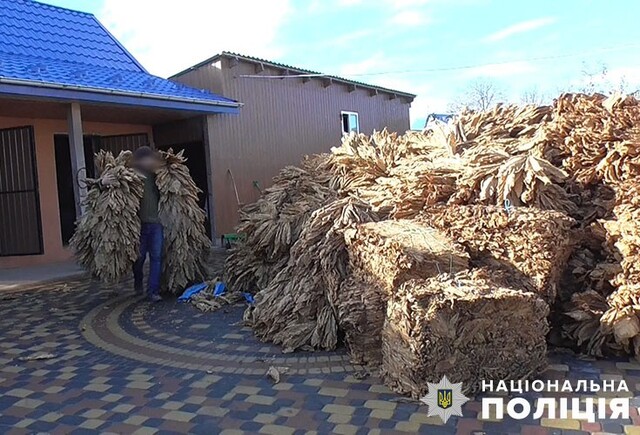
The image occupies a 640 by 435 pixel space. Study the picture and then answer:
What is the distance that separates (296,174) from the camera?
7.07m

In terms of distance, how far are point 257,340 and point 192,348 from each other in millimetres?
558

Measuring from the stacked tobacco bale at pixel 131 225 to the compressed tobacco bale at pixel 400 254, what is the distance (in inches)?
121

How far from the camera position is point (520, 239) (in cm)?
389

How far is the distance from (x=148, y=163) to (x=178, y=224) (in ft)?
2.71

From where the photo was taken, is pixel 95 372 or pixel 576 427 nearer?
pixel 576 427

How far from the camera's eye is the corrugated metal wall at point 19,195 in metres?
10.3

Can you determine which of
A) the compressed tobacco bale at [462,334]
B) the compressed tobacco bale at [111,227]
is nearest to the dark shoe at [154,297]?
the compressed tobacco bale at [111,227]

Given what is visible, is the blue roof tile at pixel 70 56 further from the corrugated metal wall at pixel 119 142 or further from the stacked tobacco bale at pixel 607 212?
the stacked tobacco bale at pixel 607 212

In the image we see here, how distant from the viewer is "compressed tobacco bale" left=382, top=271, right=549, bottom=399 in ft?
11.0

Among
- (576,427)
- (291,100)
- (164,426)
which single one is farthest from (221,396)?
(291,100)

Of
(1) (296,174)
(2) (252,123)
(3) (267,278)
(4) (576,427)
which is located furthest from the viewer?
(2) (252,123)

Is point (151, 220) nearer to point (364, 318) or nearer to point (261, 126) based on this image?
point (364, 318)

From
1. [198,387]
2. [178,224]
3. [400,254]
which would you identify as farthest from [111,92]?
[400,254]

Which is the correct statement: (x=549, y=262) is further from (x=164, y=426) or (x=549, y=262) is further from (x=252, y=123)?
(x=252, y=123)
